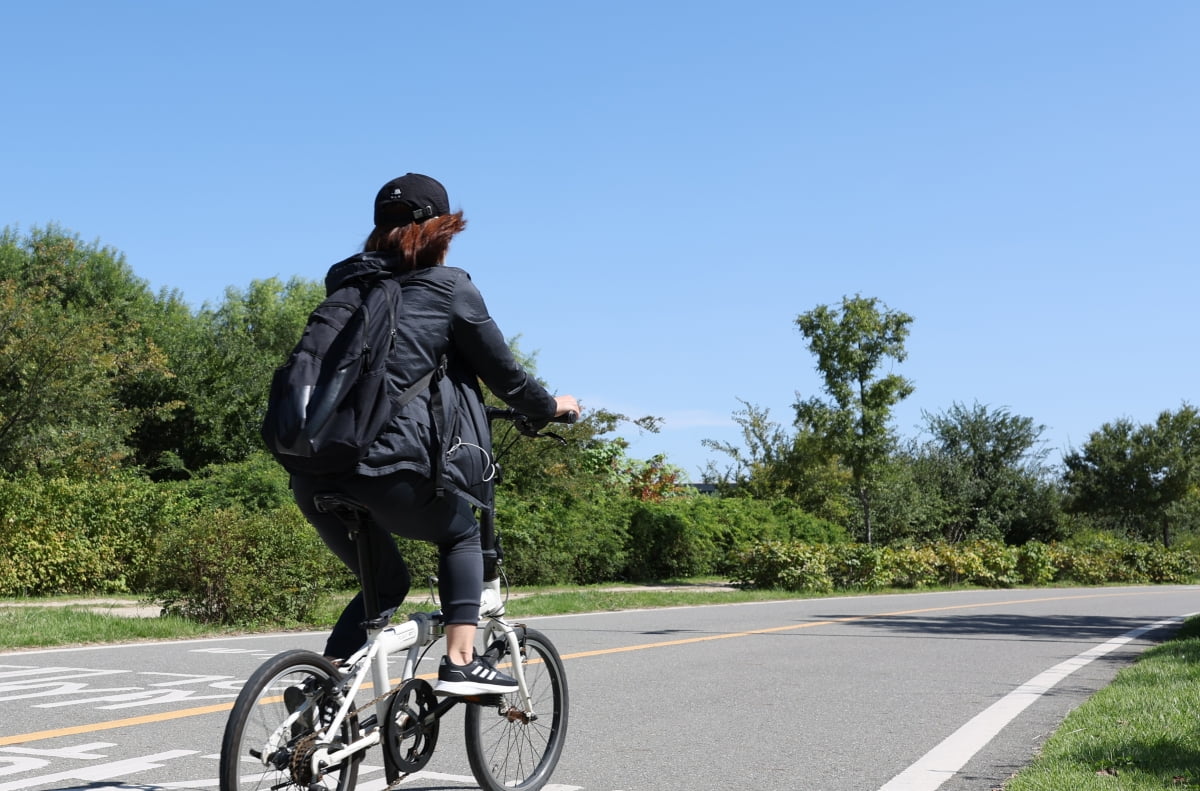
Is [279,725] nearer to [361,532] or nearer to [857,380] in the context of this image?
[361,532]

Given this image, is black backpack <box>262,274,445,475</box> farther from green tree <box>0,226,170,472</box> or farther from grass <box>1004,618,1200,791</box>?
green tree <box>0,226,170,472</box>

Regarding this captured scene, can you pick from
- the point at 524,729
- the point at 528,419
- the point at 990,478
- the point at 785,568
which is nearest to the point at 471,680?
the point at 524,729

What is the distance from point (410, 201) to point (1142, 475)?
5588cm

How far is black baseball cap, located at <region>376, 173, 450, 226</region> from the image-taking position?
3822 millimetres

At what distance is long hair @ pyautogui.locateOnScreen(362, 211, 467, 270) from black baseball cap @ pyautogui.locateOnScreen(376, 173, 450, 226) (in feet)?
0.09

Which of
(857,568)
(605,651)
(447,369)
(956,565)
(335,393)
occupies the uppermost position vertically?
(447,369)

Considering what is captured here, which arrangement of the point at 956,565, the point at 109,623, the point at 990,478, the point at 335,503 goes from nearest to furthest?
the point at 335,503
the point at 109,623
the point at 956,565
the point at 990,478

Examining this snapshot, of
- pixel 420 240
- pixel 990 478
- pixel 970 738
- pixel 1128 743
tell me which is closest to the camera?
pixel 420 240

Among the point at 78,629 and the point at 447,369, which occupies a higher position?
the point at 447,369

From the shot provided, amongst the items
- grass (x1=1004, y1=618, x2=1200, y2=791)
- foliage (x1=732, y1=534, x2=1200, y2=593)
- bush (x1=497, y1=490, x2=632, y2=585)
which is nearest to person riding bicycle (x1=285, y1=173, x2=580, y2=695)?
grass (x1=1004, y1=618, x2=1200, y2=791)

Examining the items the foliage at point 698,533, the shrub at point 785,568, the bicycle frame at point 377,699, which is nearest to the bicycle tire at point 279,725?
the bicycle frame at point 377,699

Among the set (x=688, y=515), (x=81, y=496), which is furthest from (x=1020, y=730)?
(x=688, y=515)

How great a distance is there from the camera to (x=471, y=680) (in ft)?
12.5

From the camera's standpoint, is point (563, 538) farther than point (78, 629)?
Yes
